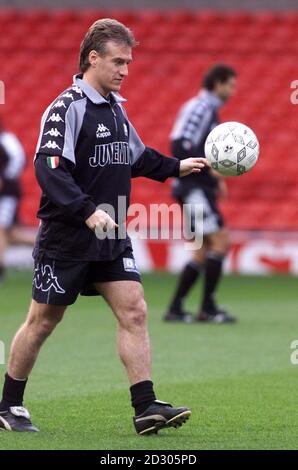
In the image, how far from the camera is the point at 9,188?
15117mm

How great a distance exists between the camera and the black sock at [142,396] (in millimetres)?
5855

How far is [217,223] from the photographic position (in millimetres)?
11219

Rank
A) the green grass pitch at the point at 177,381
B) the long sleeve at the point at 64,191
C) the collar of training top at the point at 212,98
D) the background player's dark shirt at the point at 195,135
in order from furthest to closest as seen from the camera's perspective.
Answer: the collar of training top at the point at 212,98, the background player's dark shirt at the point at 195,135, the green grass pitch at the point at 177,381, the long sleeve at the point at 64,191

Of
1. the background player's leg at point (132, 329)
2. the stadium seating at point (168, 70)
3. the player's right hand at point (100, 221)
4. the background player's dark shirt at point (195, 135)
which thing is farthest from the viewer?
the stadium seating at point (168, 70)

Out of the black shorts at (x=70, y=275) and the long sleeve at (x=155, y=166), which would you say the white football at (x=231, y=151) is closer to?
Result: the long sleeve at (x=155, y=166)

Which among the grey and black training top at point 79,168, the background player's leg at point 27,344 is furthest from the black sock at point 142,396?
the grey and black training top at point 79,168

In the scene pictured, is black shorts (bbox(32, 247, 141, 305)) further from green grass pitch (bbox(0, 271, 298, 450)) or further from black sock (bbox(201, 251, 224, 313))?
black sock (bbox(201, 251, 224, 313))

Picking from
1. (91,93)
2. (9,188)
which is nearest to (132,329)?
(91,93)

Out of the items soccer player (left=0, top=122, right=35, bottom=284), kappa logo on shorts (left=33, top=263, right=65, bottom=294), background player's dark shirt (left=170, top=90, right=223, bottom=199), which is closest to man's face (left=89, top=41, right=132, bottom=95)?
kappa logo on shorts (left=33, top=263, right=65, bottom=294)

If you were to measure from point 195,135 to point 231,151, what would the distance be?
4.79 metres

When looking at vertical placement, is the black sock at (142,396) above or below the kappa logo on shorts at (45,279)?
below

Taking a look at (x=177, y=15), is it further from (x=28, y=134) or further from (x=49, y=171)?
(x=49, y=171)

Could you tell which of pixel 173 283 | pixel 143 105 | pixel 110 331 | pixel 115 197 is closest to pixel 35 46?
pixel 143 105

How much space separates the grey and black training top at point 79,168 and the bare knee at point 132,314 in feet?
0.87
